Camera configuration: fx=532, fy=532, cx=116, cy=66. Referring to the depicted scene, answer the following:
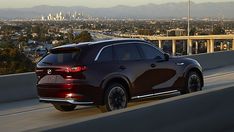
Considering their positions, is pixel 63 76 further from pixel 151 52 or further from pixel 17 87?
pixel 17 87

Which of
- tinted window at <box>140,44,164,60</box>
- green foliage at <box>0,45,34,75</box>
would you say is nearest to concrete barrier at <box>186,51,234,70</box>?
green foliage at <box>0,45,34,75</box>

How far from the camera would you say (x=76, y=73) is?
418 inches

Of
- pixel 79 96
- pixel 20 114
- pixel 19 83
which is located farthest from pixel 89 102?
pixel 19 83

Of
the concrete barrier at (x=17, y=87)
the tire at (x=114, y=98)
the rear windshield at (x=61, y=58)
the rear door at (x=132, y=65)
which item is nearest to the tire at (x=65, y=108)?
the tire at (x=114, y=98)

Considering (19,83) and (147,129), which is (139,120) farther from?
(19,83)

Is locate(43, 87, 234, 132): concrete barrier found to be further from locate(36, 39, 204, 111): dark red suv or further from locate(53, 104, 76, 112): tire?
locate(53, 104, 76, 112): tire

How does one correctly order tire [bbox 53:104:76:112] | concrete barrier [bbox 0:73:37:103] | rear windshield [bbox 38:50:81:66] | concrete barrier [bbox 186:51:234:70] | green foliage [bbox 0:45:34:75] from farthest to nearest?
green foliage [bbox 0:45:34:75]
concrete barrier [bbox 186:51:234:70]
concrete barrier [bbox 0:73:37:103]
tire [bbox 53:104:76:112]
rear windshield [bbox 38:50:81:66]

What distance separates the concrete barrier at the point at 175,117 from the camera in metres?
6.25

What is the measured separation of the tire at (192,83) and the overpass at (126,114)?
2.58m

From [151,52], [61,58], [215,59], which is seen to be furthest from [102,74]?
Result: [215,59]

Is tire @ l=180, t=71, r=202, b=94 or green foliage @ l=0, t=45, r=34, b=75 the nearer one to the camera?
tire @ l=180, t=71, r=202, b=94

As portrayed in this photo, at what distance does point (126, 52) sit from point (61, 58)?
5.22 ft

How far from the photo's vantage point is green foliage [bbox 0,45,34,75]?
2945 cm

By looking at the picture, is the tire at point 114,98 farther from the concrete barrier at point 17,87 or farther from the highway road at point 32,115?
the concrete barrier at point 17,87
